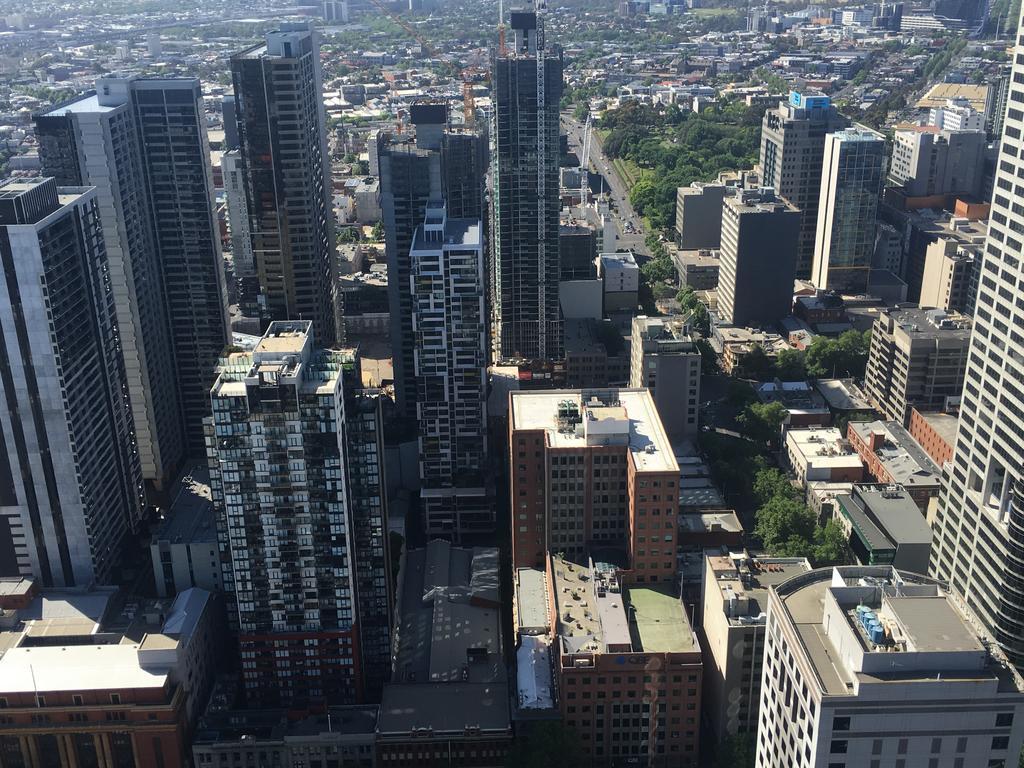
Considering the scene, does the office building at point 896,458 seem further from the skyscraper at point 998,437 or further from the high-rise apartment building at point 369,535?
the high-rise apartment building at point 369,535

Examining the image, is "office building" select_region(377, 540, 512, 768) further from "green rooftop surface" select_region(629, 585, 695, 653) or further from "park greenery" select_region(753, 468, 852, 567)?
"park greenery" select_region(753, 468, 852, 567)

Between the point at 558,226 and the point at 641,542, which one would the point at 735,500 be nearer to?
the point at 641,542

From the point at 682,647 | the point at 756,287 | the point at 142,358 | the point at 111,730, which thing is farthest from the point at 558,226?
the point at 111,730

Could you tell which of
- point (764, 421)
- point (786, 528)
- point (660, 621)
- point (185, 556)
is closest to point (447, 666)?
A: point (660, 621)

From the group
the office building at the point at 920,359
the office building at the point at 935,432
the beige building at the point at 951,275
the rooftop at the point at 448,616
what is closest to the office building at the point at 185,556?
the rooftop at the point at 448,616

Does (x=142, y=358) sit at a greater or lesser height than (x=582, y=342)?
greater

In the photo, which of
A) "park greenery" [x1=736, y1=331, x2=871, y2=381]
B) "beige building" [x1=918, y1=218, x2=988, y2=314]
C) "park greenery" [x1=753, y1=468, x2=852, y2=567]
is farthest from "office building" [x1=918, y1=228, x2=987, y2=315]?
"park greenery" [x1=753, y1=468, x2=852, y2=567]
